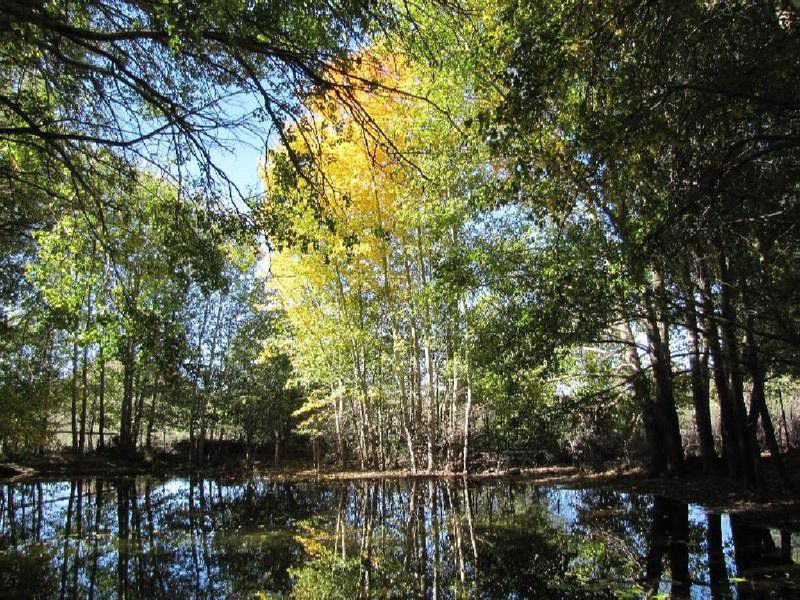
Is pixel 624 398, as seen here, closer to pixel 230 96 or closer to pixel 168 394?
pixel 230 96

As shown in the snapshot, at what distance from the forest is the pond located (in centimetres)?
197

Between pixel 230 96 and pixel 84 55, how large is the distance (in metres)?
1.90

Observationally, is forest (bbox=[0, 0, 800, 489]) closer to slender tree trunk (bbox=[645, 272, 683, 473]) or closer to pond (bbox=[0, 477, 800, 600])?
slender tree trunk (bbox=[645, 272, 683, 473])

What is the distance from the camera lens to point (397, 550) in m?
6.24

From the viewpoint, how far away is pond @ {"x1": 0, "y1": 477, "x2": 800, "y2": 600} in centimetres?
467

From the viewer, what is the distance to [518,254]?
9.89 m

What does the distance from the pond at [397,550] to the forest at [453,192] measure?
1974mm

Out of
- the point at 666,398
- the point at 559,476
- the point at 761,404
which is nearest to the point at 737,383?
the point at 761,404

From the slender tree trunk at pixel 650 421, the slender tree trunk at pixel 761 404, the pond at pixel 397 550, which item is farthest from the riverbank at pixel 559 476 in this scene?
the pond at pixel 397 550

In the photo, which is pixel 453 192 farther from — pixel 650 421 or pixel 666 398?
pixel 650 421

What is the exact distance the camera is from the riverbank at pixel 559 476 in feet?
27.2

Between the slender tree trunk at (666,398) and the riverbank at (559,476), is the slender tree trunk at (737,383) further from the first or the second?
the slender tree trunk at (666,398)

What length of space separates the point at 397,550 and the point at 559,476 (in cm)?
1128

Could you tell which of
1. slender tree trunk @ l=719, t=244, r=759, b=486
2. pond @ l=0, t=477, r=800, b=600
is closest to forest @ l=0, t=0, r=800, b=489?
slender tree trunk @ l=719, t=244, r=759, b=486
